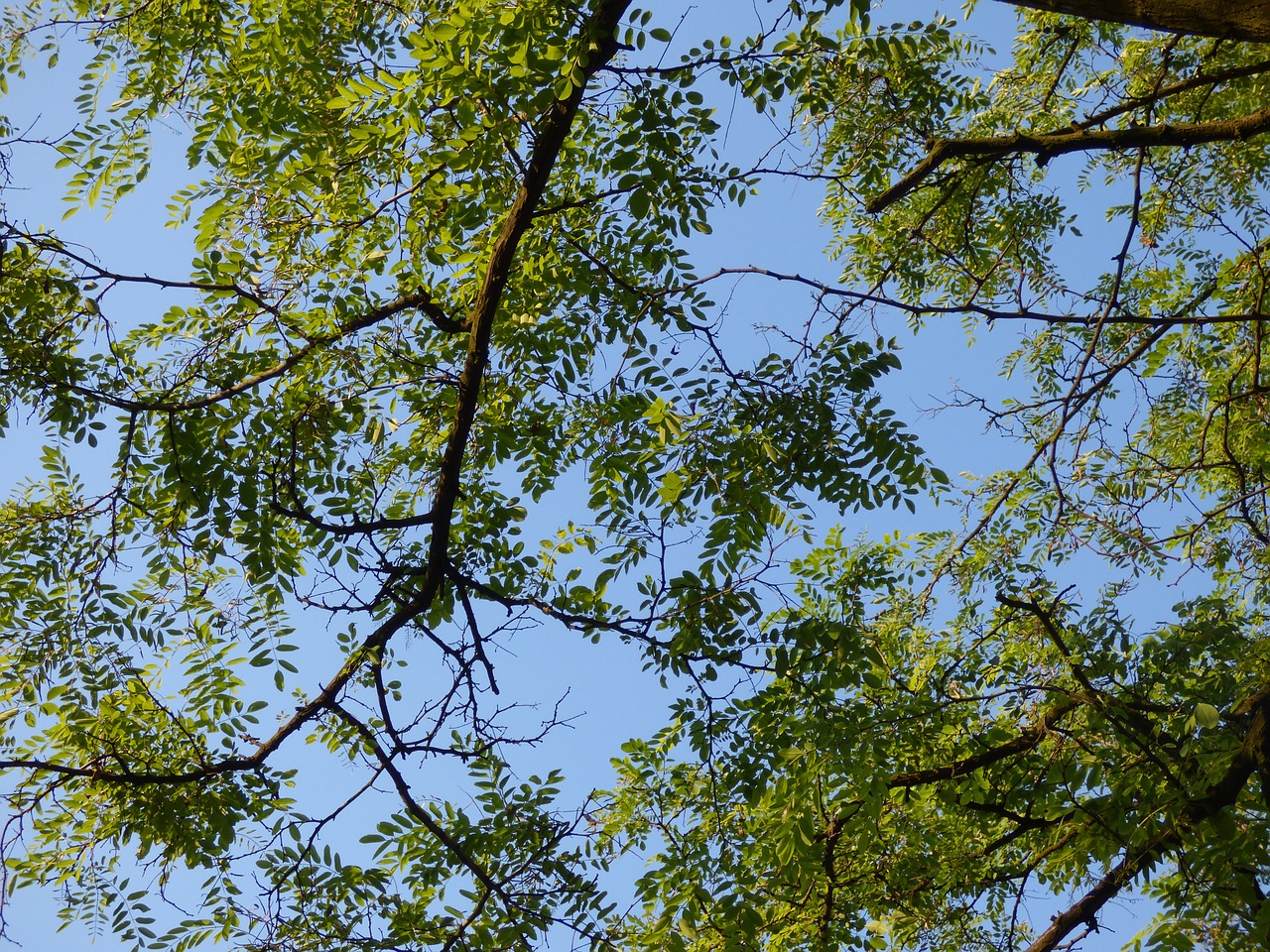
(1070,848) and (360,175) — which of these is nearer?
(1070,848)

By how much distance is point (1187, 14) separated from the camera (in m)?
3.30

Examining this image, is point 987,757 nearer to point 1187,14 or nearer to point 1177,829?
point 1177,829

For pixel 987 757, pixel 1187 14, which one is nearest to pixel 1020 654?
pixel 987 757

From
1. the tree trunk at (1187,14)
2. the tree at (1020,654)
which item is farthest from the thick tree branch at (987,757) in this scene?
the tree trunk at (1187,14)

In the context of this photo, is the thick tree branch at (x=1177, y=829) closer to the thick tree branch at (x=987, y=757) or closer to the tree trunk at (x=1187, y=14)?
the thick tree branch at (x=987, y=757)

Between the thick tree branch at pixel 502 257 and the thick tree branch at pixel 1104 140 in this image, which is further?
the thick tree branch at pixel 1104 140

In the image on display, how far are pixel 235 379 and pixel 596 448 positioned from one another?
71.6 inches

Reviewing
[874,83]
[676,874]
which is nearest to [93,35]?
[874,83]

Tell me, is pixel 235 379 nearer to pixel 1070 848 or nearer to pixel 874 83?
pixel 874 83

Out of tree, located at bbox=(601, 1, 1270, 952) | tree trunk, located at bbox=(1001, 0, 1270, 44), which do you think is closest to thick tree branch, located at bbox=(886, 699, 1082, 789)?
tree, located at bbox=(601, 1, 1270, 952)

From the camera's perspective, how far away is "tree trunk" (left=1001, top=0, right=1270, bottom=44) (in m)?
3.24

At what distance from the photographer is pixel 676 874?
4.93 m

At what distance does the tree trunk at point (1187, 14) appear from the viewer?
3240 mm

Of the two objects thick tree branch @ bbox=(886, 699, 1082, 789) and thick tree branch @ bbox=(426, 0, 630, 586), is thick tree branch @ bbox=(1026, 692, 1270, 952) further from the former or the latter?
thick tree branch @ bbox=(426, 0, 630, 586)
